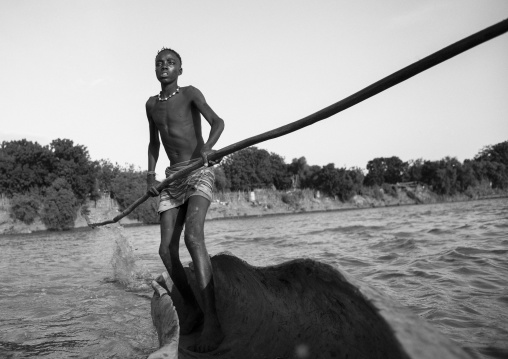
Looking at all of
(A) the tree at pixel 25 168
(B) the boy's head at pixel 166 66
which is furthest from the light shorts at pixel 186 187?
(A) the tree at pixel 25 168

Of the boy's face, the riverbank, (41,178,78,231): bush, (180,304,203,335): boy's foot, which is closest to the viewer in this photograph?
(180,304,203,335): boy's foot

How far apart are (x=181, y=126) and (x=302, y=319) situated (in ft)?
5.62

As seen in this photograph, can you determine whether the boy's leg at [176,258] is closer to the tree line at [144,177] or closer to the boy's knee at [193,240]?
the boy's knee at [193,240]

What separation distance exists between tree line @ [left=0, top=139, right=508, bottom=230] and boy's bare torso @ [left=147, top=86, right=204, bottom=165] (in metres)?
34.7

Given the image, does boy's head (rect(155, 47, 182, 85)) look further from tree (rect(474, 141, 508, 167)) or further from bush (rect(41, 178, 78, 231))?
tree (rect(474, 141, 508, 167))

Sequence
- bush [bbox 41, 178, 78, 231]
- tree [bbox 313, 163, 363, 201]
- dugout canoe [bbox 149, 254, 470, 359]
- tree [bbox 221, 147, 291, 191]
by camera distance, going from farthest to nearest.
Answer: tree [bbox 313, 163, 363, 201] → tree [bbox 221, 147, 291, 191] → bush [bbox 41, 178, 78, 231] → dugout canoe [bbox 149, 254, 470, 359]

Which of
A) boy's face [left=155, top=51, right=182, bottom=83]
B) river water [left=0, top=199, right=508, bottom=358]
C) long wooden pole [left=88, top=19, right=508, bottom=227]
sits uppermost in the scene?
boy's face [left=155, top=51, right=182, bottom=83]

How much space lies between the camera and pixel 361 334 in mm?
1508

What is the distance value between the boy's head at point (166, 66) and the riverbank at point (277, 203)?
3370 centimetres

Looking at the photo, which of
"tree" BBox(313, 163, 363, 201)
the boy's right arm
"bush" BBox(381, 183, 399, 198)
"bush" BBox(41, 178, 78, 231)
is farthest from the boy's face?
"bush" BBox(381, 183, 399, 198)

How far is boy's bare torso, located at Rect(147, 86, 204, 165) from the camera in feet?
9.67

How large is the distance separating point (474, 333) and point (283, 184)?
6185 cm

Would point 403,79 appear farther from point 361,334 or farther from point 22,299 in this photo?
point 22,299

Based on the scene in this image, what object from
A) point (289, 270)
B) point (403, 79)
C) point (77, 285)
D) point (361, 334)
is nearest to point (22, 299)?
point (77, 285)
